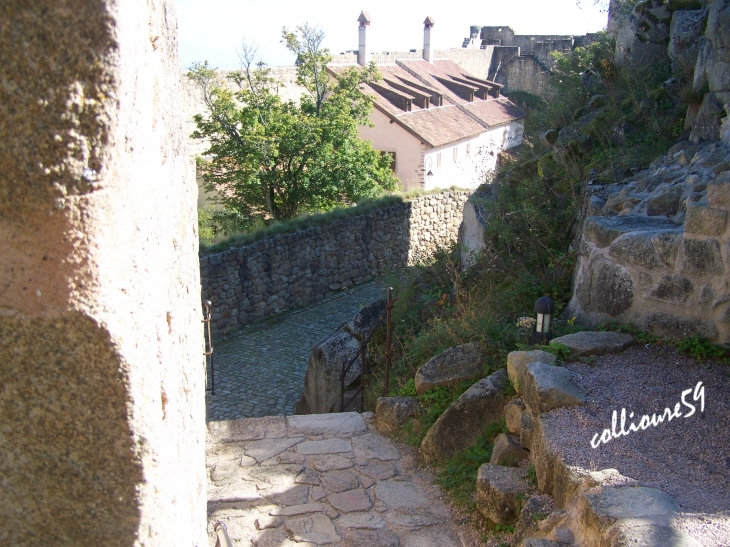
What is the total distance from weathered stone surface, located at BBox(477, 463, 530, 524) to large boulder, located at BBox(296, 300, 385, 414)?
3.65m

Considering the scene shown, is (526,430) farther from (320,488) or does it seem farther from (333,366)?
(333,366)

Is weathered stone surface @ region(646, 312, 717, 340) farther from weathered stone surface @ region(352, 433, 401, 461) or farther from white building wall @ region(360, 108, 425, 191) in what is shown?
white building wall @ region(360, 108, 425, 191)

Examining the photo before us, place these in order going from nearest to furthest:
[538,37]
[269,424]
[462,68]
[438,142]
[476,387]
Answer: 1. [476,387]
2. [269,424]
3. [438,142]
4. [462,68]
5. [538,37]

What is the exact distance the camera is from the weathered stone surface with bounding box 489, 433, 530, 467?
3873mm

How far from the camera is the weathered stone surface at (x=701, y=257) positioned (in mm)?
4277

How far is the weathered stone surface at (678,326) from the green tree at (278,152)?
1202cm

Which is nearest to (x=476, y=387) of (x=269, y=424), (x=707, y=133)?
(x=269, y=424)

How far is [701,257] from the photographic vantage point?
434 centimetres

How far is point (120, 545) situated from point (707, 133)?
6120 millimetres

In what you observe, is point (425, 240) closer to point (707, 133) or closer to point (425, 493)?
point (707, 133)

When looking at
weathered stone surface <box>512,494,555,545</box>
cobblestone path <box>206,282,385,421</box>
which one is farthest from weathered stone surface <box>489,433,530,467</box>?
cobblestone path <box>206,282,385,421</box>

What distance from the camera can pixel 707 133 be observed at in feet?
20.0

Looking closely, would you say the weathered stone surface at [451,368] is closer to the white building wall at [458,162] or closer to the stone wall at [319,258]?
the stone wall at [319,258]

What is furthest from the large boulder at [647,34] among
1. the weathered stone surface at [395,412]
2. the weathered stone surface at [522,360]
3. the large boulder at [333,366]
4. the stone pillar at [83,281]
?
the stone pillar at [83,281]
